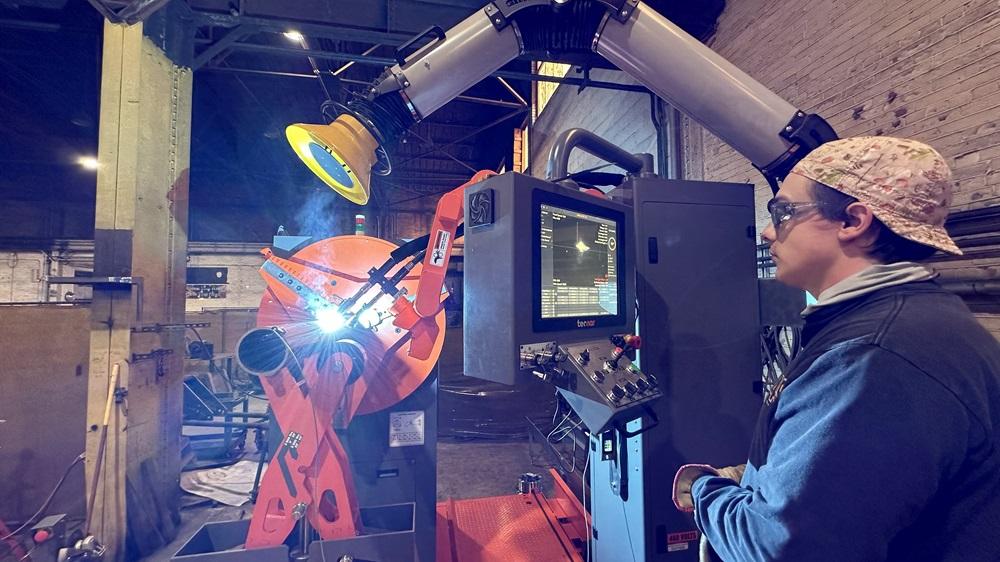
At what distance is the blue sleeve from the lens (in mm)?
651

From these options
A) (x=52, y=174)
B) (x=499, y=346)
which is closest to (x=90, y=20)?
(x=499, y=346)

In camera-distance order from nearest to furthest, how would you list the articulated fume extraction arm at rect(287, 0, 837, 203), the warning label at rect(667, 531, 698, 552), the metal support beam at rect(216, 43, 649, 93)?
1. the articulated fume extraction arm at rect(287, 0, 837, 203)
2. the warning label at rect(667, 531, 698, 552)
3. the metal support beam at rect(216, 43, 649, 93)

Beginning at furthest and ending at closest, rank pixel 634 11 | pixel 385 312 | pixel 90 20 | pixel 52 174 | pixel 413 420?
pixel 52 174 < pixel 90 20 < pixel 413 420 < pixel 385 312 < pixel 634 11

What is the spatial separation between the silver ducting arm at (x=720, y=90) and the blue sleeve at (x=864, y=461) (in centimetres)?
108

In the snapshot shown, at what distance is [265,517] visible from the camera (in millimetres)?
1696

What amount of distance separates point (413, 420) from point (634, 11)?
198cm

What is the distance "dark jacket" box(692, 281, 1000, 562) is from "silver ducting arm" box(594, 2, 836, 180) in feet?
2.98

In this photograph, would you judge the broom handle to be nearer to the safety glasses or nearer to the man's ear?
the safety glasses

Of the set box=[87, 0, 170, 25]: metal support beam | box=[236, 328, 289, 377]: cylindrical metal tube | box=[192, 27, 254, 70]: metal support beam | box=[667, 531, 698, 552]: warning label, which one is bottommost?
box=[667, 531, 698, 552]: warning label

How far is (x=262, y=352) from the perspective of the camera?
1515mm

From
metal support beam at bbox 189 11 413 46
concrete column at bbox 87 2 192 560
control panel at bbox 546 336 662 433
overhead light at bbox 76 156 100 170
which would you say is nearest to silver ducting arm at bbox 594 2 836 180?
control panel at bbox 546 336 662 433

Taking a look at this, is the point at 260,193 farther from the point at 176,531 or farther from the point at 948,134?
the point at 948,134

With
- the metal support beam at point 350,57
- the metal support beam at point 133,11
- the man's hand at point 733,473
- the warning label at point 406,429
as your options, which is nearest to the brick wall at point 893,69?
the metal support beam at point 350,57

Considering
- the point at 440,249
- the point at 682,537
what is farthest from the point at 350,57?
the point at 682,537
